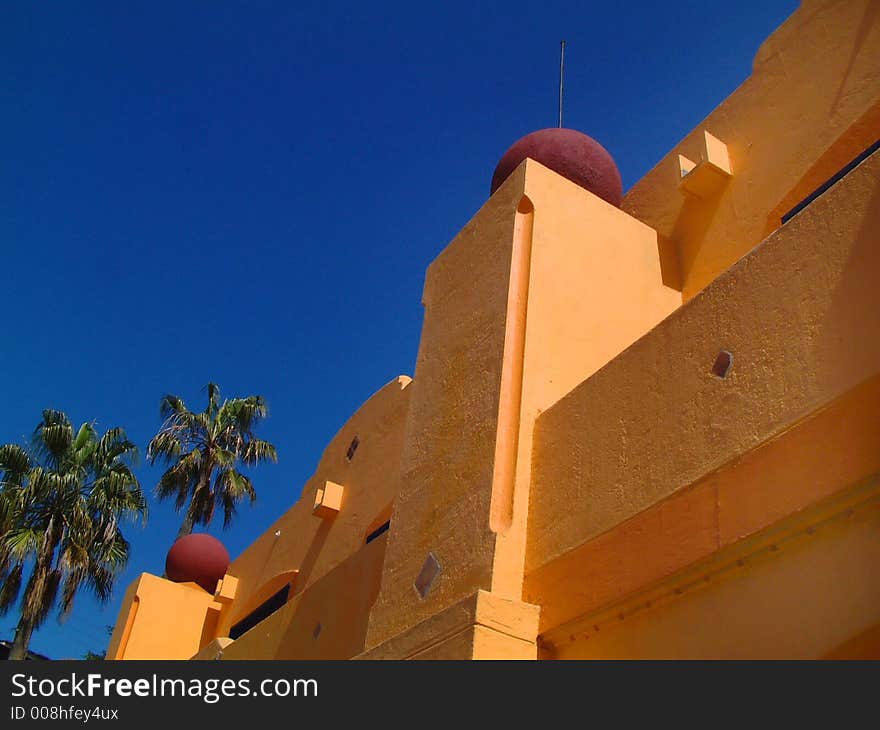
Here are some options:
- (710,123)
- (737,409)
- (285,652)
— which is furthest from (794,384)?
(285,652)

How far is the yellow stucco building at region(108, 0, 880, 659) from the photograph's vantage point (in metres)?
4.05

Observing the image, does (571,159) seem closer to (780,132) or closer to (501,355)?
(780,132)

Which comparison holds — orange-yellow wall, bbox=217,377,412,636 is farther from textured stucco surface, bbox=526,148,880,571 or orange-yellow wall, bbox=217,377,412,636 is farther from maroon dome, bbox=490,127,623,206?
textured stucco surface, bbox=526,148,880,571

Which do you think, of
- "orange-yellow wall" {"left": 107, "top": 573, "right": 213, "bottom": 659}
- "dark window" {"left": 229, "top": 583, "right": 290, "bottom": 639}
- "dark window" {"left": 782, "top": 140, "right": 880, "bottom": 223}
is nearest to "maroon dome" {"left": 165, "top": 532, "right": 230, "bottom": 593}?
"orange-yellow wall" {"left": 107, "top": 573, "right": 213, "bottom": 659}

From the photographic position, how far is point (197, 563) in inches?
583

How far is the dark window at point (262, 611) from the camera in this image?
12.7m

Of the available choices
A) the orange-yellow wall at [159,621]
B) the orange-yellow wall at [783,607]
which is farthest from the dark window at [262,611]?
the orange-yellow wall at [783,607]

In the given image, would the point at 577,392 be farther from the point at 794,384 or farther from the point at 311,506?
the point at 311,506

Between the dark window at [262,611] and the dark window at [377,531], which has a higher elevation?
the dark window at [377,531]

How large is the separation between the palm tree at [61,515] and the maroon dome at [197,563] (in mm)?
1035

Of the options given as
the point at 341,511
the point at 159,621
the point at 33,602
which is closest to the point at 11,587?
the point at 33,602

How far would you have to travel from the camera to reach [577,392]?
5.88 m

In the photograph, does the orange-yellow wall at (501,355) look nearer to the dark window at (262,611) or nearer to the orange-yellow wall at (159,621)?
the dark window at (262,611)
